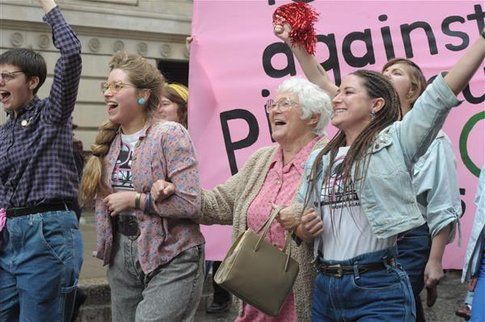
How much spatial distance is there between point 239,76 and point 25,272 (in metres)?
2.04

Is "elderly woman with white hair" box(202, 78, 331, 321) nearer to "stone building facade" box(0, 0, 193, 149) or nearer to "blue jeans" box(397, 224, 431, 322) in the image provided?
"blue jeans" box(397, 224, 431, 322)

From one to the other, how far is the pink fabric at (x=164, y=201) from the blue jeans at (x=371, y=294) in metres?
0.79

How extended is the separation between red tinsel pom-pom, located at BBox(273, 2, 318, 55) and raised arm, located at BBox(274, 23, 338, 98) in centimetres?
3

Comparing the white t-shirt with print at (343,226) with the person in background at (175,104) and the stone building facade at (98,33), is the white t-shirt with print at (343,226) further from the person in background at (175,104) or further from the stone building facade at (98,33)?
the stone building facade at (98,33)

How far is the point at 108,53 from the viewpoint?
1611cm

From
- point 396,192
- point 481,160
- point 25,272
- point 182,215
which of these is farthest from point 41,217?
point 481,160

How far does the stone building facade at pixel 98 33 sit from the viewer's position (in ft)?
48.9

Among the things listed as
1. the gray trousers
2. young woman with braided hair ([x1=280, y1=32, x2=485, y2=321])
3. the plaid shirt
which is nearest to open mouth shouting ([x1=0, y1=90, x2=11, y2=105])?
the plaid shirt

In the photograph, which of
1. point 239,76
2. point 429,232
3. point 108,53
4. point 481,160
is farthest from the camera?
point 108,53

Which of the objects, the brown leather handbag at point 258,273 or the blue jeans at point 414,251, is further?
the blue jeans at point 414,251

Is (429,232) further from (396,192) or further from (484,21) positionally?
(484,21)

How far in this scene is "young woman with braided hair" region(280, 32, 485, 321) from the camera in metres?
3.34

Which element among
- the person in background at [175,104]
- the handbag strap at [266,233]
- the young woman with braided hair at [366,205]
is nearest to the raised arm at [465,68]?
the young woman with braided hair at [366,205]

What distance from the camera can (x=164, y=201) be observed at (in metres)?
3.88
